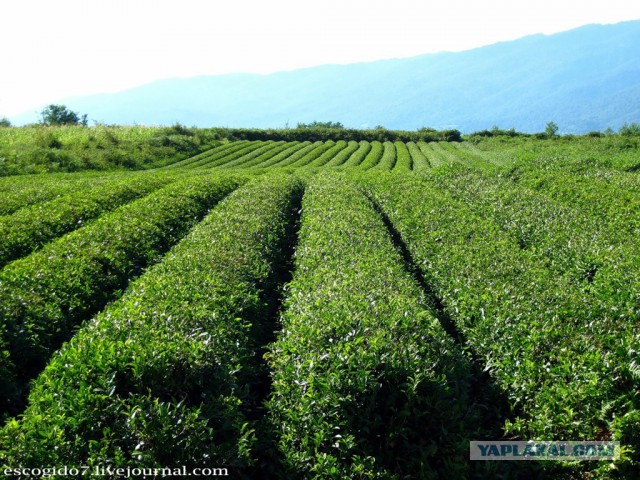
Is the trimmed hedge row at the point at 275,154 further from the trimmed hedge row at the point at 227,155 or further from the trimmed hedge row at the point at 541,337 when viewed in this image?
the trimmed hedge row at the point at 541,337

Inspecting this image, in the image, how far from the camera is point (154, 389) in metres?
5.08

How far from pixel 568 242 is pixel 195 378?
9623mm

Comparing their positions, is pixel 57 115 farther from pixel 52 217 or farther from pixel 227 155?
pixel 52 217

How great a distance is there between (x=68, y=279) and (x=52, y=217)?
5970mm

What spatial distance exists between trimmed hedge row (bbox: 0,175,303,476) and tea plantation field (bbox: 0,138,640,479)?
0.02m

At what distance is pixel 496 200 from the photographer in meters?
16.9

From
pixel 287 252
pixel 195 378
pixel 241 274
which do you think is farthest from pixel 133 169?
pixel 195 378

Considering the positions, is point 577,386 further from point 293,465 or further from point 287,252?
point 287,252

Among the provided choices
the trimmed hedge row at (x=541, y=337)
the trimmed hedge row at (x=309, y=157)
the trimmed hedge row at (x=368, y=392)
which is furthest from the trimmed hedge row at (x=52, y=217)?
the trimmed hedge row at (x=309, y=157)

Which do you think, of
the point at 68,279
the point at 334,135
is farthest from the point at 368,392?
the point at 334,135

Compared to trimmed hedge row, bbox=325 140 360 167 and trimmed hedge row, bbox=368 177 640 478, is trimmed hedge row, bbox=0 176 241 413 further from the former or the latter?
trimmed hedge row, bbox=325 140 360 167

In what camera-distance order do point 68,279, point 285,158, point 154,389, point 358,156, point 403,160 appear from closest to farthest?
1. point 154,389
2. point 68,279
3. point 403,160
4. point 285,158
5. point 358,156

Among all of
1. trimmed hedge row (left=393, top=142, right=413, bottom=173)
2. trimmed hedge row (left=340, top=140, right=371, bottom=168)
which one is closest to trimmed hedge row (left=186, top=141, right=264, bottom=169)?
trimmed hedge row (left=340, top=140, right=371, bottom=168)

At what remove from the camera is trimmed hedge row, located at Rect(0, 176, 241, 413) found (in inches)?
277
